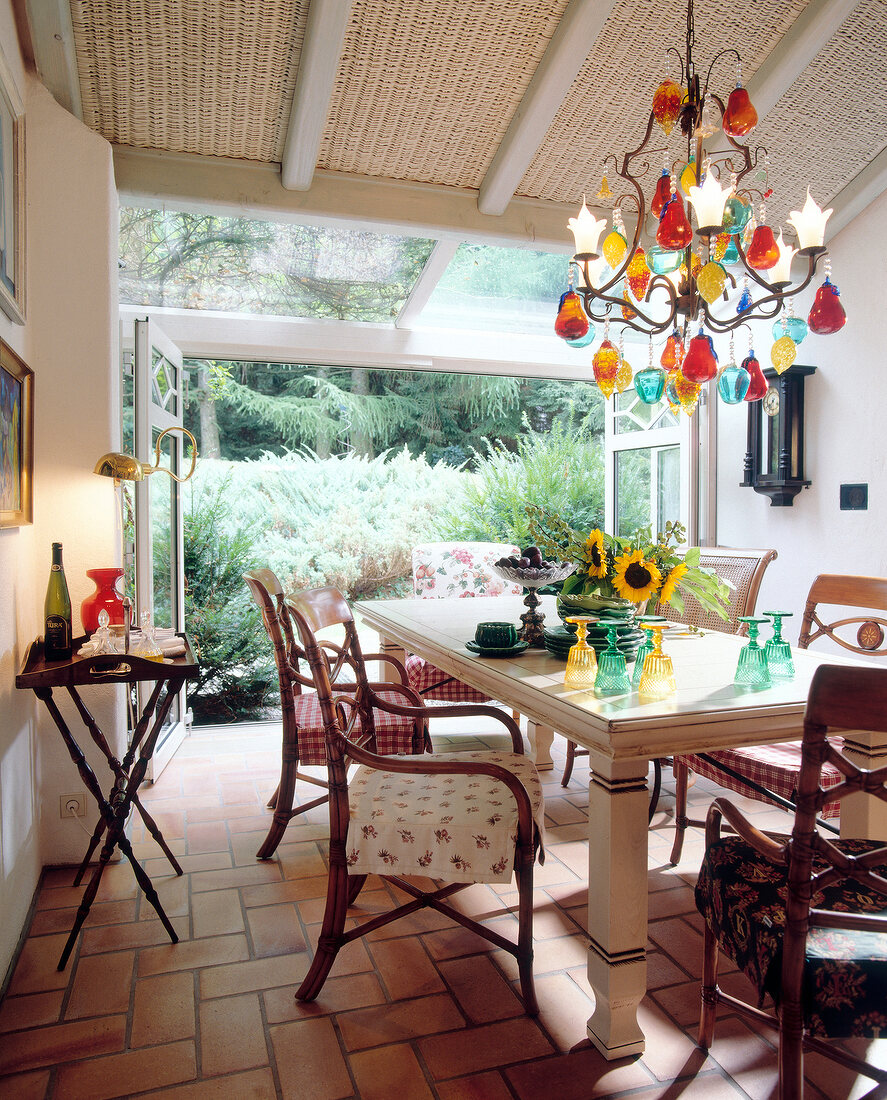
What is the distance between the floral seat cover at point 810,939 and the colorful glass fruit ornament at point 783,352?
1252 mm

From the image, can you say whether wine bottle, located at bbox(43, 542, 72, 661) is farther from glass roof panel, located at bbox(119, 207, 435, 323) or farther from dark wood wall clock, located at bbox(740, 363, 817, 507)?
dark wood wall clock, located at bbox(740, 363, 817, 507)

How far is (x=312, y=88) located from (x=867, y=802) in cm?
261

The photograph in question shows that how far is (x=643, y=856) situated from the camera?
1626 mm

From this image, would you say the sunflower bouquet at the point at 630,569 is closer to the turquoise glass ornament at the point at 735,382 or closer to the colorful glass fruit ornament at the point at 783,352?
the turquoise glass ornament at the point at 735,382

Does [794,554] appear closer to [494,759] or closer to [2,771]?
[494,759]

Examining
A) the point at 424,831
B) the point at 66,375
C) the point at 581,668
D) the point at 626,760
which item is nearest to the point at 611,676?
the point at 581,668

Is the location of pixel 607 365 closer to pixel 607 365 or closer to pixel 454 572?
pixel 607 365

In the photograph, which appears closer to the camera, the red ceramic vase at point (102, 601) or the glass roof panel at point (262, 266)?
the red ceramic vase at point (102, 601)

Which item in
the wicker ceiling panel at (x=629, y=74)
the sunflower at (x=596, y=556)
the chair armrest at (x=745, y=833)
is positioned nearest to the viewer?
the chair armrest at (x=745, y=833)

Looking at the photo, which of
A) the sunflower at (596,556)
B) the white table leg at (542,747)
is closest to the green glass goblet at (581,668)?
the sunflower at (596,556)

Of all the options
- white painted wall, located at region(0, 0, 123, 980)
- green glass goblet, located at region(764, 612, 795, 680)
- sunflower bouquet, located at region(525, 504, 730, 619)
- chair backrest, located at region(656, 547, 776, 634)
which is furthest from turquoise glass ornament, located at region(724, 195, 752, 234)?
white painted wall, located at region(0, 0, 123, 980)

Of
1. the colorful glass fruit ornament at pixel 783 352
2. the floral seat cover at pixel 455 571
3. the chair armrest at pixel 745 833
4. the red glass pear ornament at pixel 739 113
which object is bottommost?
the chair armrest at pixel 745 833

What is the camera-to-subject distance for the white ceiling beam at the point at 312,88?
238 cm

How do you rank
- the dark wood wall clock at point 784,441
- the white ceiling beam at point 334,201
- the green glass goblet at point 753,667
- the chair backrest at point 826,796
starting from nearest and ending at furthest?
the chair backrest at point 826,796 → the green glass goblet at point 753,667 → the white ceiling beam at point 334,201 → the dark wood wall clock at point 784,441
